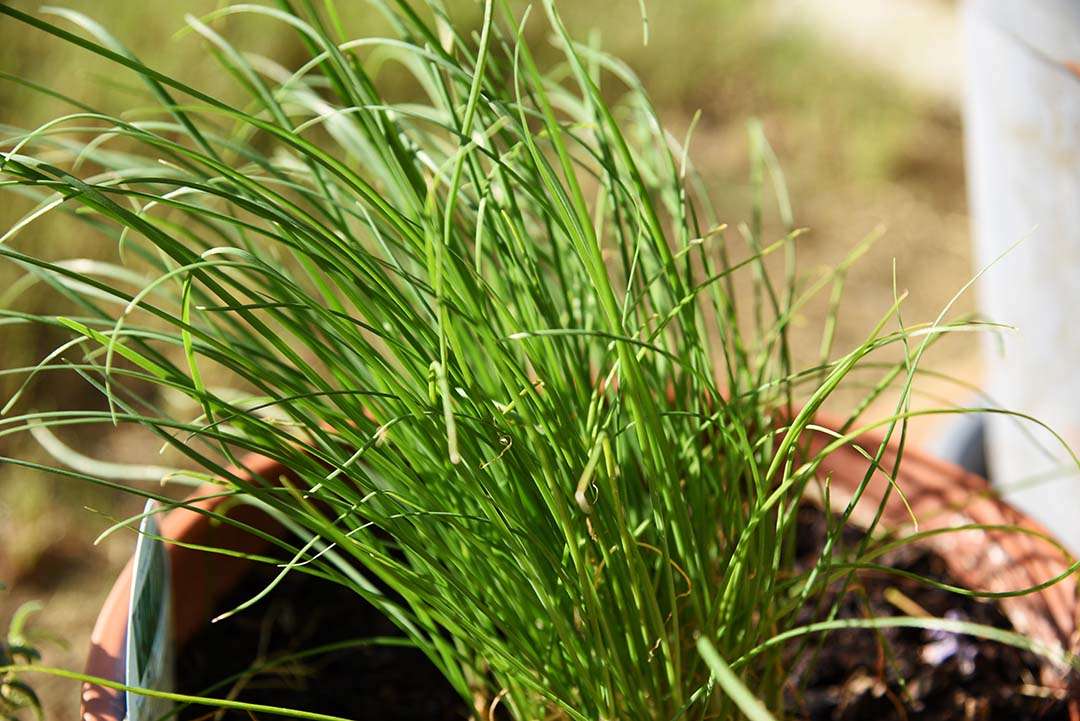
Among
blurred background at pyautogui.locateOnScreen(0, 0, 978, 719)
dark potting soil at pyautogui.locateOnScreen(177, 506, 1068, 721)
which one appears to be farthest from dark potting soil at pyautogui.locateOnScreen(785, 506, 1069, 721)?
blurred background at pyautogui.locateOnScreen(0, 0, 978, 719)

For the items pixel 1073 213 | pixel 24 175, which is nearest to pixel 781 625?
pixel 1073 213

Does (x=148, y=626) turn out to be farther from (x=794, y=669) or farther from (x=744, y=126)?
(x=744, y=126)

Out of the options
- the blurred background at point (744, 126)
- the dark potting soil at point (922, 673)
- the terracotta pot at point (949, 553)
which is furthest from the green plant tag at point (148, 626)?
the blurred background at point (744, 126)

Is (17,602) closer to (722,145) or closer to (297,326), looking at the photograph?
(297,326)

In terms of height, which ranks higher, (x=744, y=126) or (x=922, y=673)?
(x=744, y=126)

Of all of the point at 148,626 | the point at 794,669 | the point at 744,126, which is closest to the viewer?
the point at 148,626

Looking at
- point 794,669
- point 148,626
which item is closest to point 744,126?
point 794,669

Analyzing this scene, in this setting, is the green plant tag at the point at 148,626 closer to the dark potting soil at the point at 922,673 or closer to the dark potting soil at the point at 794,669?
the dark potting soil at the point at 794,669
